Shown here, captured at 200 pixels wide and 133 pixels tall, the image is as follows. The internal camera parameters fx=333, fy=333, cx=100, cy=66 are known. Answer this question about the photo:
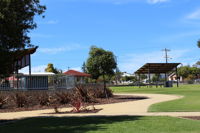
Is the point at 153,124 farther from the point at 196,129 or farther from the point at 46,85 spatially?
the point at 46,85

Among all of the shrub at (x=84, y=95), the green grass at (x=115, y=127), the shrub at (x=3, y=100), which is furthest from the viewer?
the shrub at (x=84, y=95)

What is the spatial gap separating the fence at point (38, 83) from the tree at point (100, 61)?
2.32 metres

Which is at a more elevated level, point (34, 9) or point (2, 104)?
point (34, 9)

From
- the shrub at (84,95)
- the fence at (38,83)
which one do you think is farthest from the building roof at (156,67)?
the shrub at (84,95)

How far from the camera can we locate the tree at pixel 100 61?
1059 inches

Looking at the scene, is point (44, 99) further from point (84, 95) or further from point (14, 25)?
point (14, 25)

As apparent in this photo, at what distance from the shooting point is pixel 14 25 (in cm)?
1274

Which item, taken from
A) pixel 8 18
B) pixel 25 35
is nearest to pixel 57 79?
pixel 25 35

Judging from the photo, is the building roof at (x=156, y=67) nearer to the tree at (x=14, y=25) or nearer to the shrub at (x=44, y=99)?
the shrub at (x=44, y=99)

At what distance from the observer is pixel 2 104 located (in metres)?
19.7

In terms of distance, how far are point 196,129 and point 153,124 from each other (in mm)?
1593

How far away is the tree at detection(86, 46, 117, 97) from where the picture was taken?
26906 millimetres

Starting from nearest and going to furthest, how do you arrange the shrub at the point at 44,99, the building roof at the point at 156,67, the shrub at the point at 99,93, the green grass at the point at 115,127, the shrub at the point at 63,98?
the green grass at the point at 115,127, the shrub at the point at 44,99, the shrub at the point at 63,98, the shrub at the point at 99,93, the building roof at the point at 156,67

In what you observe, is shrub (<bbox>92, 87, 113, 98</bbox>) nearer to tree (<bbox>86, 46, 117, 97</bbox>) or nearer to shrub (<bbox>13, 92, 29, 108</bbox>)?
tree (<bbox>86, 46, 117, 97</bbox>)
